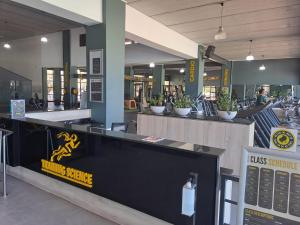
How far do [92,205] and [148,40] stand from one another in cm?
440

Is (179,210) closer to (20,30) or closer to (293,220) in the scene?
(293,220)

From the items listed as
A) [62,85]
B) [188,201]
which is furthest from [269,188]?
[62,85]

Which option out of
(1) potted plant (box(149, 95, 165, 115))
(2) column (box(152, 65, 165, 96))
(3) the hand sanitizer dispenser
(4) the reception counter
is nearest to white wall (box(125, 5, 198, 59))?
(1) potted plant (box(149, 95, 165, 115))

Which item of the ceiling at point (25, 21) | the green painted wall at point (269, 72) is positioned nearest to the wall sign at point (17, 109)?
the ceiling at point (25, 21)

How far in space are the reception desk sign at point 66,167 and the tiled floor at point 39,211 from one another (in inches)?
11.5

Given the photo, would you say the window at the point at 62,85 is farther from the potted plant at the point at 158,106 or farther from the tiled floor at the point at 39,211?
the tiled floor at the point at 39,211

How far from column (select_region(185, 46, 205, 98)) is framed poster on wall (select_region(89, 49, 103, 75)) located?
5.19 m

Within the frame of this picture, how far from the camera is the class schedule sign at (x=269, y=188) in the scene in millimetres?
969

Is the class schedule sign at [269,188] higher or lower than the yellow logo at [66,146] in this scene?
higher

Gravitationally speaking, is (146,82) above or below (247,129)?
above

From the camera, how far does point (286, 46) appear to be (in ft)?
29.8

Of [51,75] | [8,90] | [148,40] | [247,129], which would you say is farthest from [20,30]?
[247,129]

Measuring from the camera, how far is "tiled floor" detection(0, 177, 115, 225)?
2395 millimetres

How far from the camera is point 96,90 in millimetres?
4574
